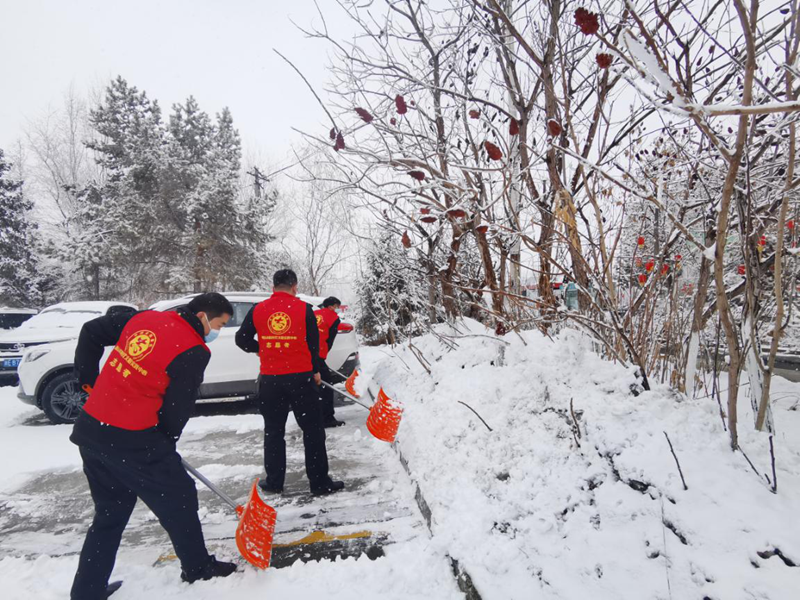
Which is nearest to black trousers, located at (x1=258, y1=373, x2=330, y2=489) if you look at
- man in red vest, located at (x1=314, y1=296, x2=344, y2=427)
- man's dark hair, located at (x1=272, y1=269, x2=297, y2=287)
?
man's dark hair, located at (x1=272, y1=269, x2=297, y2=287)

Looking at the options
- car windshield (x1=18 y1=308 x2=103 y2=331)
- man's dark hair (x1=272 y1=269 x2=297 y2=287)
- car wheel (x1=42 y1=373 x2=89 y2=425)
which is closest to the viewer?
man's dark hair (x1=272 y1=269 x2=297 y2=287)

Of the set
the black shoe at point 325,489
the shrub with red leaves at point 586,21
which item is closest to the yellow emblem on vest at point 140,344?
the black shoe at point 325,489

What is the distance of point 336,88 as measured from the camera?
19.0 feet

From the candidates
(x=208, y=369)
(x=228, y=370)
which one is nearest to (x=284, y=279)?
(x=228, y=370)

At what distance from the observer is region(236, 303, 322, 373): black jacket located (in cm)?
385

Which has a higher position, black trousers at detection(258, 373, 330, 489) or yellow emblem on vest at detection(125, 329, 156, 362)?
yellow emblem on vest at detection(125, 329, 156, 362)

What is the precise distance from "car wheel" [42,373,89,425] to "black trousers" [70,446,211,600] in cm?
454

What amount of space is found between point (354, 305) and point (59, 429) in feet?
37.7

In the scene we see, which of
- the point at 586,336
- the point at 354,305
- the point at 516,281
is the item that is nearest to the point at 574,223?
the point at 586,336

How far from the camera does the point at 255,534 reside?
2742mm

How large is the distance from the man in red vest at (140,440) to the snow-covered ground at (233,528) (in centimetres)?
31

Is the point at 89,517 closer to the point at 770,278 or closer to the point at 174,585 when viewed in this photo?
the point at 174,585

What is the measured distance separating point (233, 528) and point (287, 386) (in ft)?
3.66

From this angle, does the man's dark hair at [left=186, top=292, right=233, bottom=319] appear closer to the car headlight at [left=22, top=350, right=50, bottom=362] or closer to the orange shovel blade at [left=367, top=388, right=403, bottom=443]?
the orange shovel blade at [left=367, top=388, right=403, bottom=443]
